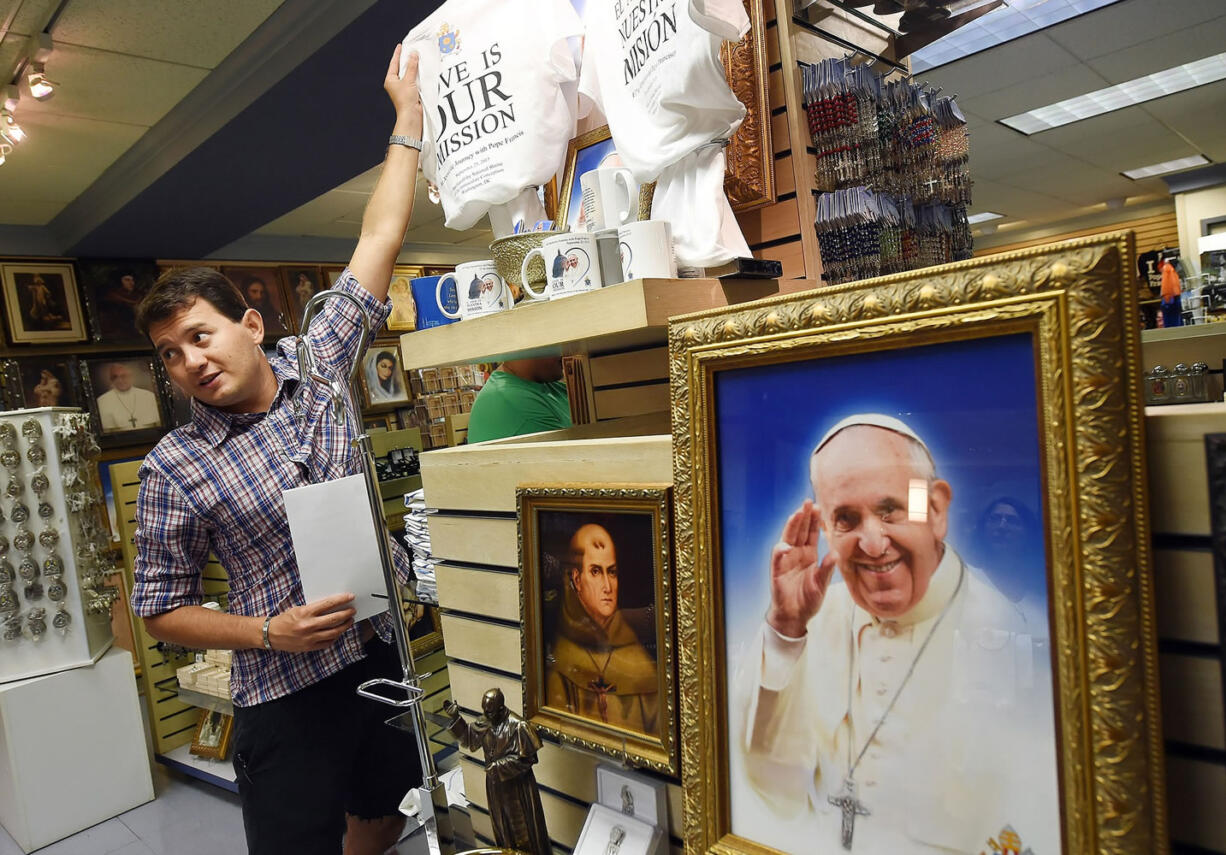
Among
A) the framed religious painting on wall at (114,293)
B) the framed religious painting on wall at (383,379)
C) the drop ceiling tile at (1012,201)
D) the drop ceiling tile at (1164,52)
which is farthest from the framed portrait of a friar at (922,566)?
the drop ceiling tile at (1012,201)

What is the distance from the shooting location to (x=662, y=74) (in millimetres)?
1112

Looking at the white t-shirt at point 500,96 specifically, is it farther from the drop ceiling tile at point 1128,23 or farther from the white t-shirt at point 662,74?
the drop ceiling tile at point 1128,23

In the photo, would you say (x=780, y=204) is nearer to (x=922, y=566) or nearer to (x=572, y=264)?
(x=572, y=264)

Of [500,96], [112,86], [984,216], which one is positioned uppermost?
[984,216]

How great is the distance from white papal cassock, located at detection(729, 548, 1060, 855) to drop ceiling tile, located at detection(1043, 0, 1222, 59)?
6113 millimetres

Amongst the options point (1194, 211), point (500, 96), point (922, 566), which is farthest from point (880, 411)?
point (1194, 211)

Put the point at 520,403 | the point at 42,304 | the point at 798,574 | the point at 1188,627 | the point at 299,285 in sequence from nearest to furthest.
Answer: the point at 1188,627, the point at 798,574, the point at 520,403, the point at 42,304, the point at 299,285

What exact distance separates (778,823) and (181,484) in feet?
4.83

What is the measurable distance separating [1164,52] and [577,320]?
723cm

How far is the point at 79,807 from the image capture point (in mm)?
3652

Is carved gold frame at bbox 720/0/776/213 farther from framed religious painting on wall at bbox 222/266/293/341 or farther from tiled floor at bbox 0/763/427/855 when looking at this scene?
framed religious painting on wall at bbox 222/266/293/341

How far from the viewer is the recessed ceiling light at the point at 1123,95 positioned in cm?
681

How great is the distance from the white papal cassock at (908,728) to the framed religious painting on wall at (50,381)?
6.66 meters

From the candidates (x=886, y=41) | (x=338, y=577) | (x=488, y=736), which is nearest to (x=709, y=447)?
(x=488, y=736)
